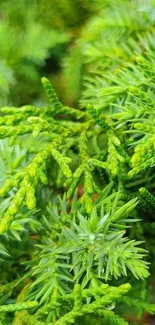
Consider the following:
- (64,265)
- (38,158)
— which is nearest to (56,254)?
(64,265)

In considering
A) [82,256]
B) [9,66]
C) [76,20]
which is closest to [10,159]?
[82,256]

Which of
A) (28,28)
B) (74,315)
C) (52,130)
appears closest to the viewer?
(74,315)

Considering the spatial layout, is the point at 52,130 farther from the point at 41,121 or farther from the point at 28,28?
the point at 28,28

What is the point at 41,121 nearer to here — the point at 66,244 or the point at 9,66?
the point at 66,244

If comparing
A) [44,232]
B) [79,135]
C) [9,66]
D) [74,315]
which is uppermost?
[9,66]

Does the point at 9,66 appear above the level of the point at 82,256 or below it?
above

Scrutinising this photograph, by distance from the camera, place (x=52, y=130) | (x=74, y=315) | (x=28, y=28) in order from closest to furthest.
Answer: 1. (x=74, y=315)
2. (x=52, y=130)
3. (x=28, y=28)

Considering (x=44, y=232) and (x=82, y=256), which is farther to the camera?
(x=44, y=232)
